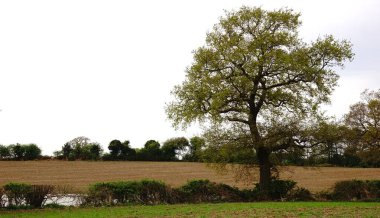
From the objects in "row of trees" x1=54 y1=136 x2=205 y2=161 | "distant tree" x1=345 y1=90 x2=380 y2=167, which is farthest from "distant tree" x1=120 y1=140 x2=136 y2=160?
"distant tree" x1=345 y1=90 x2=380 y2=167

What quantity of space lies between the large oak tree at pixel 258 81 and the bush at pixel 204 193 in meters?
3.90

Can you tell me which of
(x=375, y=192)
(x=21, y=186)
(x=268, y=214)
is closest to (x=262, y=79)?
(x=375, y=192)

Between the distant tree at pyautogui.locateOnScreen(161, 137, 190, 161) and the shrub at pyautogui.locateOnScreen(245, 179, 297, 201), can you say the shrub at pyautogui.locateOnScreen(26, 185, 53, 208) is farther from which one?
the distant tree at pyautogui.locateOnScreen(161, 137, 190, 161)

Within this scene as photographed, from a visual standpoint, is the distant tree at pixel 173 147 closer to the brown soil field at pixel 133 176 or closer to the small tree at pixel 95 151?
the small tree at pixel 95 151

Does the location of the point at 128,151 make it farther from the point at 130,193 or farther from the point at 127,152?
the point at 130,193

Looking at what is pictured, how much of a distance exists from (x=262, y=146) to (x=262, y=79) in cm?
550

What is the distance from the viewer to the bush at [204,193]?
106 ft

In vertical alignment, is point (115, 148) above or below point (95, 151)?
above

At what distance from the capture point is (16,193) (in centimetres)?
2755

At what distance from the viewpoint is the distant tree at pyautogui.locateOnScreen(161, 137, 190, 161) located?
102 meters

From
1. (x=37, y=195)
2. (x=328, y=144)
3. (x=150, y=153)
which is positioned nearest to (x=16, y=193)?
(x=37, y=195)

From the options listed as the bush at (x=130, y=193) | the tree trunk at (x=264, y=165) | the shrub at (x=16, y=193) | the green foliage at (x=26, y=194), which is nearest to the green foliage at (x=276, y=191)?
the tree trunk at (x=264, y=165)

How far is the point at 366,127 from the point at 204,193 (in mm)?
23565

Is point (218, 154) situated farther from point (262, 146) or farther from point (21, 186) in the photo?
point (21, 186)
